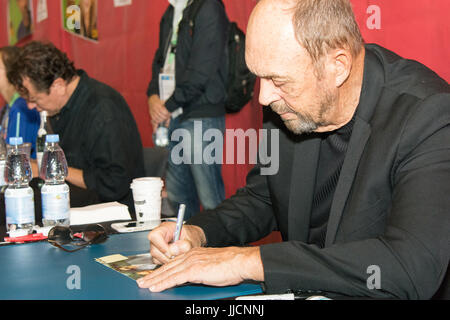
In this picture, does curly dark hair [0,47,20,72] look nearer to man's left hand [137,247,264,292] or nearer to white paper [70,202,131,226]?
white paper [70,202,131,226]

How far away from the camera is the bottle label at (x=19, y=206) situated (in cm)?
171

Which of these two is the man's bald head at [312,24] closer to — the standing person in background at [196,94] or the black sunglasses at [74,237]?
the black sunglasses at [74,237]

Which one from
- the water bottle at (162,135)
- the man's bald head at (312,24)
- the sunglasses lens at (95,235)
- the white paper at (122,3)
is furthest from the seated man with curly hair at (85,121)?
the white paper at (122,3)

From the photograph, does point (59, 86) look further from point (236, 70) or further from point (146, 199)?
point (146, 199)

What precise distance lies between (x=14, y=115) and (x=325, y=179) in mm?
3093

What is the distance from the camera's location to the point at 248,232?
1697 mm

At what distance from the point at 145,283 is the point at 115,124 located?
1.70 metres

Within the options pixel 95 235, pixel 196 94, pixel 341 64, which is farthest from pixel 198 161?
pixel 341 64

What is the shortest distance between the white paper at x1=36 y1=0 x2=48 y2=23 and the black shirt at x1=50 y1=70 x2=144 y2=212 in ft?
11.5

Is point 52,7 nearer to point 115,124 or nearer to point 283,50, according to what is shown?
point 115,124

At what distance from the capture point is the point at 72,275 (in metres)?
1.30

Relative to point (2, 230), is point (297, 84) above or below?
above

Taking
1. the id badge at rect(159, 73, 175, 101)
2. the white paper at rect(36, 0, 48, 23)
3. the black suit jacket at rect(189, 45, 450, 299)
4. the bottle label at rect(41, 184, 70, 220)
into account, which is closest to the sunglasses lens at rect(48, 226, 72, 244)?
the bottle label at rect(41, 184, 70, 220)
